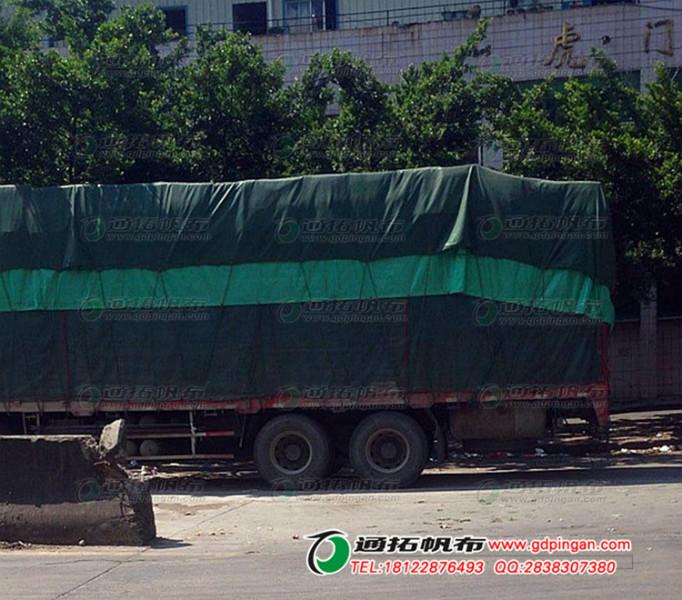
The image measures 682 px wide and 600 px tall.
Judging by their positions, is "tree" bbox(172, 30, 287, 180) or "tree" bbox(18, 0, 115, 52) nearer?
"tree" bbox(172, 30, 287, 180)

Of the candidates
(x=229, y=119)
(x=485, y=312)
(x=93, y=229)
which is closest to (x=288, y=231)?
(x=93, y=229)

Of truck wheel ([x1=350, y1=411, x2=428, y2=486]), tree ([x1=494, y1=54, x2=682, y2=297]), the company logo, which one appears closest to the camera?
the company logo

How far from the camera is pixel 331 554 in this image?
9.80 m

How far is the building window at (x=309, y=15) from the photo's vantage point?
28156 millimetres

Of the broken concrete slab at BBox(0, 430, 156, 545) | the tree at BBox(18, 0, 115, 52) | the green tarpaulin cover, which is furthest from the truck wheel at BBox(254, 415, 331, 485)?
the tree at BBox(18, 0, 115, 52)

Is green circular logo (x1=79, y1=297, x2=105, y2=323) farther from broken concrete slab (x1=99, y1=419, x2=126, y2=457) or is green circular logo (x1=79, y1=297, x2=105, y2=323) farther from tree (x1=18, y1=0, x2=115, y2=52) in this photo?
tree (x1=18, y1=0, x2=115, y2=52)

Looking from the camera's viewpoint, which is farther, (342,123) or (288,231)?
(342,123)

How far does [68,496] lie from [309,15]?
64.9 feet

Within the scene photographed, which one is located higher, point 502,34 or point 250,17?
point 250,17

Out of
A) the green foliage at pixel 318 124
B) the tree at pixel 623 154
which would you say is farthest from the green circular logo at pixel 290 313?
the tree at pixel 623 154

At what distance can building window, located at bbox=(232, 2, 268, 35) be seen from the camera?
28.9 metres

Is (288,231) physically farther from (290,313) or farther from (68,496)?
(68,496)

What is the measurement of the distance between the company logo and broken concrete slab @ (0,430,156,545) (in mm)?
1721

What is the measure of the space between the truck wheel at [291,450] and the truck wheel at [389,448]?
1.43ft
